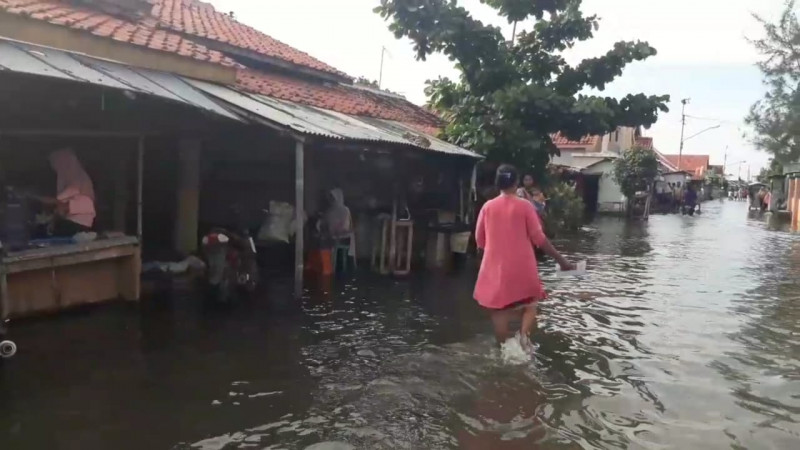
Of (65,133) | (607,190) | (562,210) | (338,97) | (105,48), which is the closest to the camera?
(65,133)

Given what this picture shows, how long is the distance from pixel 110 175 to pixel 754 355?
772 cm

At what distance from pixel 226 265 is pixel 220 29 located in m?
7.81

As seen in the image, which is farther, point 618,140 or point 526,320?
point 618,140

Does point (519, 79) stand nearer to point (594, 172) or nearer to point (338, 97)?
point (338, 97)

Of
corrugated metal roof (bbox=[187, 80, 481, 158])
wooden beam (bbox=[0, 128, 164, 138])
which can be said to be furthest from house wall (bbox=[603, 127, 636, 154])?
wooden beam (bbox=[0, 128, 164, 138])

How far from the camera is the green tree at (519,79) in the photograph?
46.3ft

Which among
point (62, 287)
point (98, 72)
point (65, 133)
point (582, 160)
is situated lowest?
point (62, 287)

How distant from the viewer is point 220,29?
14.3 metres

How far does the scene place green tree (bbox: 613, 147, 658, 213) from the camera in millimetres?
31391

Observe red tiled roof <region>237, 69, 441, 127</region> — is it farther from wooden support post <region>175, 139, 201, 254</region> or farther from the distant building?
the distant building

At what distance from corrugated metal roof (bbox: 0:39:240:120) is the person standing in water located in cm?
330

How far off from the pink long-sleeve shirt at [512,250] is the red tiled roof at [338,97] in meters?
5.84

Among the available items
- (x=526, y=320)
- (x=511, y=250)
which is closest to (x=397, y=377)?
(x=526, y=320)

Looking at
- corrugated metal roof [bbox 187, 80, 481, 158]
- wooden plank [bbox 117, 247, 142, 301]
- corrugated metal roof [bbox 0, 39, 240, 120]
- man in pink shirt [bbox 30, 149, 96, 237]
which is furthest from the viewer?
corrugated metal roof [bbox 187, 80, 481, 158]
